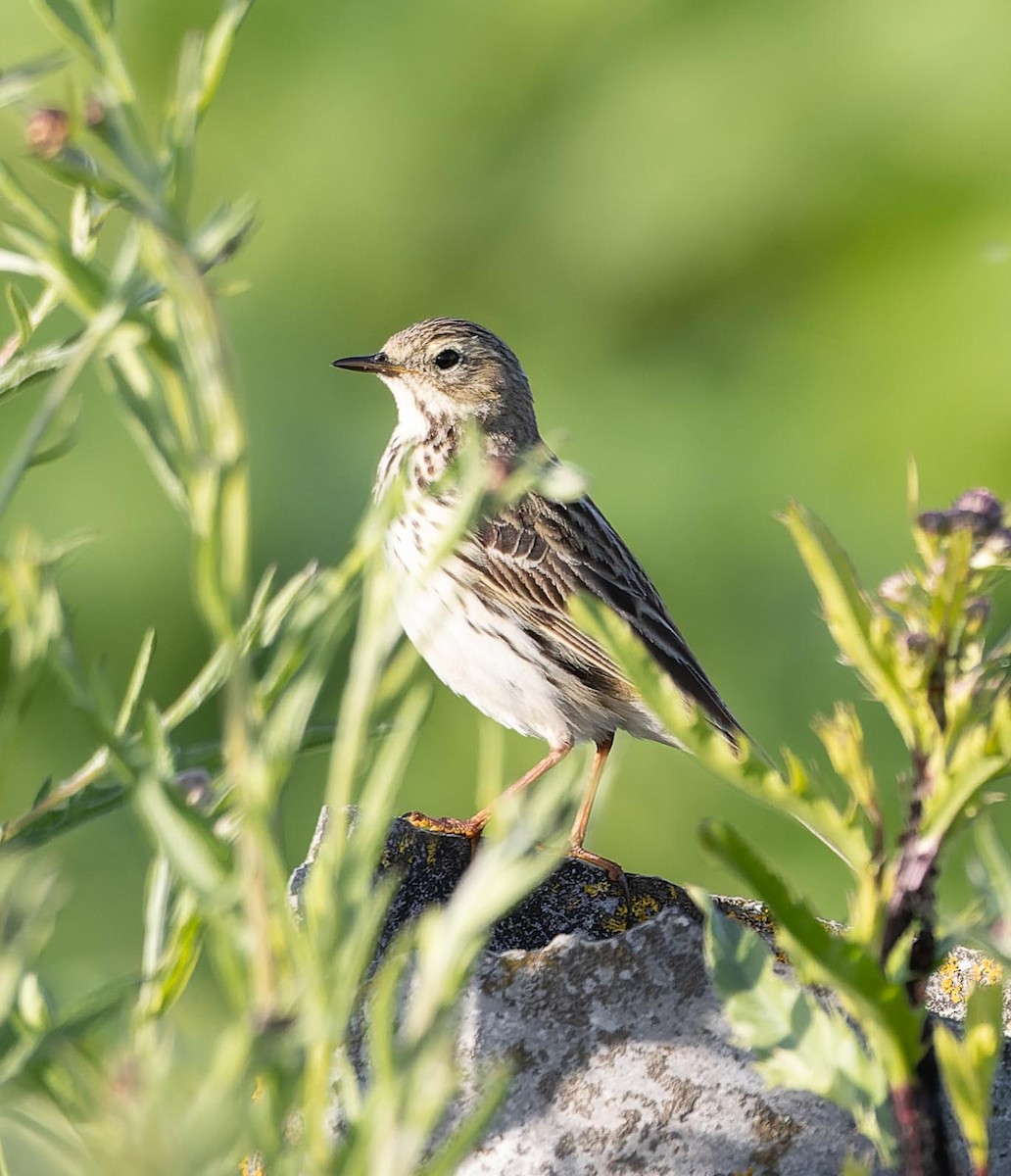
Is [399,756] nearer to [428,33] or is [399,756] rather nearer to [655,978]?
[655,978]

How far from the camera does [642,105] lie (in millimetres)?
10211

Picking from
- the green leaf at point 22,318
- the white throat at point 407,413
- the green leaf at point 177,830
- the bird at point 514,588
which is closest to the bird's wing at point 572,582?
the bird at point 514,588

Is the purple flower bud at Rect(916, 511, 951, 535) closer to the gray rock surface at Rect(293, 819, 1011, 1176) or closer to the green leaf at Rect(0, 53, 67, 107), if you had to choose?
the green leaf at Rect(0, 53, 67, 107)

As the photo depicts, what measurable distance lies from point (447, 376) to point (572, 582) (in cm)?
79

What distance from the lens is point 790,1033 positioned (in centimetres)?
77

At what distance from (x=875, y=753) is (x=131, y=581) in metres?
3.86

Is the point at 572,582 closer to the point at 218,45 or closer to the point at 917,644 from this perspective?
the point at 917,644

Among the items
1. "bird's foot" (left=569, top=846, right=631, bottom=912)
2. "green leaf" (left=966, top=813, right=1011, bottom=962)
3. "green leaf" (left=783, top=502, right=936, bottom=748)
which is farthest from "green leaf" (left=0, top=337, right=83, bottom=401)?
"bird's foot" (left=569, top=846, right=631, bottom=912)

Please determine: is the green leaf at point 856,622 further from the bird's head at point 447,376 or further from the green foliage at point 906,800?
the bird's head at point 447,376

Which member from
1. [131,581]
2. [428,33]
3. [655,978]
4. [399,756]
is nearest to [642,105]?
[428,33]

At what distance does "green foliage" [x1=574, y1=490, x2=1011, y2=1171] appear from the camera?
694 mm

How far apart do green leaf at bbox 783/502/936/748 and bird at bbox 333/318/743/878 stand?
2879 millimetres

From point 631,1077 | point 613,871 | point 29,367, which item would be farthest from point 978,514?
point 613,871

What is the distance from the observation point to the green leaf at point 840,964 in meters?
0.66
